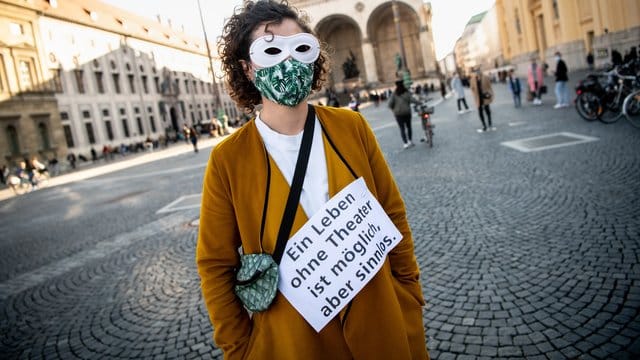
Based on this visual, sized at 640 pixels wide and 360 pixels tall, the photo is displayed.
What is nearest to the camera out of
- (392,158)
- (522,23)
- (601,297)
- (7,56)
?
(601,297)

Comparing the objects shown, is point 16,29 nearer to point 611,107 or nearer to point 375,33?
point 611,107

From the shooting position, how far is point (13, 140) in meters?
31.9

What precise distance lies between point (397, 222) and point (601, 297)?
194 centimetres

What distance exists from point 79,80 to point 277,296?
4418 cm

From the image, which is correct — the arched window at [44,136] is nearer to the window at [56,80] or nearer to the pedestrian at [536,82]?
the window at [56,80]

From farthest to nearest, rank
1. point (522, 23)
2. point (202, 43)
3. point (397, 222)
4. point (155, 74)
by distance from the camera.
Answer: point (202, 43), point (155, 74), point (522, 23), point (397, 222)

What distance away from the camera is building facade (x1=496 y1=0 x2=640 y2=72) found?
20859 mm

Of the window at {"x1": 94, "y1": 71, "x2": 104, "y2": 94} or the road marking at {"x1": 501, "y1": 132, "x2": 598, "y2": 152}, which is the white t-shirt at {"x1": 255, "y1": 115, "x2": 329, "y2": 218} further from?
the window at {"x1": 94, "y1": 71, "x2": 104, "y2": 94}

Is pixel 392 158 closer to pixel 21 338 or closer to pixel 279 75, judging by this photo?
pixel 21 338

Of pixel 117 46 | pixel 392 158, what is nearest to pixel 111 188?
pixel 392 158

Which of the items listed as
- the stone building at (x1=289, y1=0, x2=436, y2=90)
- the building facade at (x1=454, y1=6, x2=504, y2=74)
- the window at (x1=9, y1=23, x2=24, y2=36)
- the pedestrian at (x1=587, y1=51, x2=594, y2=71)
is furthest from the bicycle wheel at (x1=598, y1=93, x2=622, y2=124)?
the stone building at (x1=289, y1=0, x2=436, y2=90)

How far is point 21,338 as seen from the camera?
3748 mm

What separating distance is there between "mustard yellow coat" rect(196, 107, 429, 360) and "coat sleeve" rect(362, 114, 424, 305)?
0.44ft

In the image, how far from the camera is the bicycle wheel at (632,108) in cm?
786
